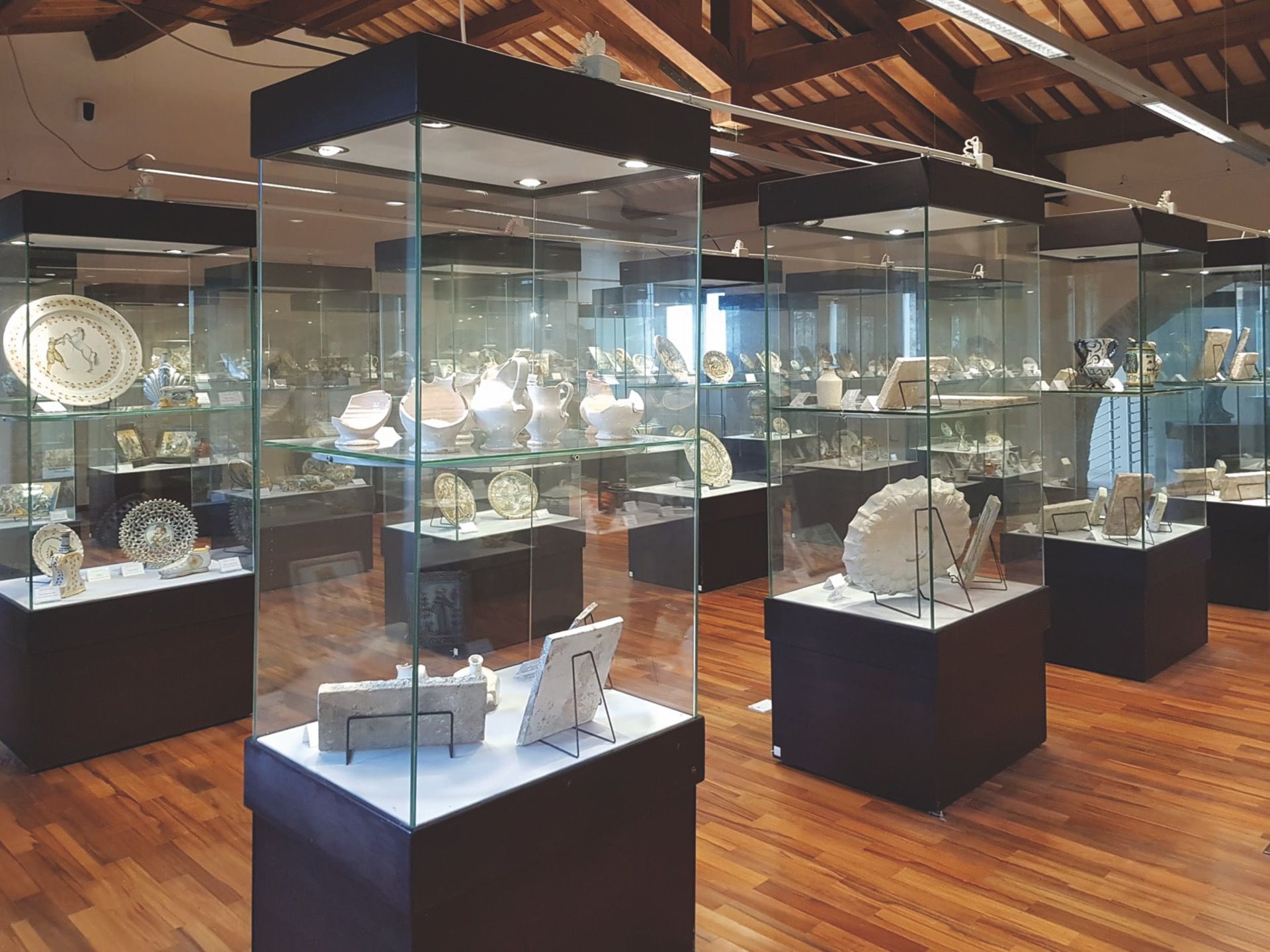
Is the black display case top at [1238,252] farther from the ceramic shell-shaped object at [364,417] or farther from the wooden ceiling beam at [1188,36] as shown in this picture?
the ceramic shell-shaped object at [364,417]

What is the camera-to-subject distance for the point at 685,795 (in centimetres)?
250

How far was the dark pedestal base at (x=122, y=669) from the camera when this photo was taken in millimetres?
3902

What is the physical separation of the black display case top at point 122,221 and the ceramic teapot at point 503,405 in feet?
8.13

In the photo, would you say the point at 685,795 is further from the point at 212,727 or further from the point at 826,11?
the point at 826,11

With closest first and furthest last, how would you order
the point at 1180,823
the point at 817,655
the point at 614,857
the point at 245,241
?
the point at 614,857, the point at 1180,823, the point at 817,655, the point at 245,241

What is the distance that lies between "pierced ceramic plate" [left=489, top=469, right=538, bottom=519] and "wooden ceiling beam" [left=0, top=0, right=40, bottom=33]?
681 centimetres

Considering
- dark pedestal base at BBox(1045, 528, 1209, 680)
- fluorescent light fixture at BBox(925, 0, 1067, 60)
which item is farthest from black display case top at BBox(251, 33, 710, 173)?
dark pedestal base at BBox(1045, 528, 1209, 680)

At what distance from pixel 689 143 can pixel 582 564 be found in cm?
103

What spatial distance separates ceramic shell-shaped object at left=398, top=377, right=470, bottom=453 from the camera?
1.98 meters

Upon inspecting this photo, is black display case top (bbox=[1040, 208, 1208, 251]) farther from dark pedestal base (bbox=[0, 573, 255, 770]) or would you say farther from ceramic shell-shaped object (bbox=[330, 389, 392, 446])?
dark pedestal base (bbox=[0, 573, 255, 770])

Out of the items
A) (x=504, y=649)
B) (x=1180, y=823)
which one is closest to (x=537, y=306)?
(x=504, y=649)

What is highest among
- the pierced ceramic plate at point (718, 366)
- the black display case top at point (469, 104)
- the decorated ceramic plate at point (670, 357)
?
the black display case top at point (469, 104)

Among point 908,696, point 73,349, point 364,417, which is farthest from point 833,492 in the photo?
point 73,349

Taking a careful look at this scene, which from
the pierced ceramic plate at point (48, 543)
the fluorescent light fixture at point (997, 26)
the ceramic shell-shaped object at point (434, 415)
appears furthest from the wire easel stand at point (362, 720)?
the fluorescent light fixture at point (997, 26)
